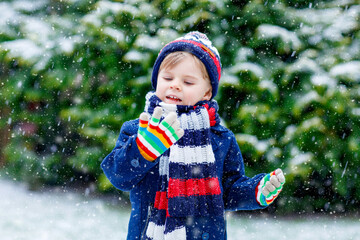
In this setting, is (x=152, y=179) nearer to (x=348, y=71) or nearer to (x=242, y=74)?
(x=242, y=74)

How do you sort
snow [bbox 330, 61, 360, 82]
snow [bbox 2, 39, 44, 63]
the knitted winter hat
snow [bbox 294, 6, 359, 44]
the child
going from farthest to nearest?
snow [bbox 2, 39, 44, 63] < snow [bbox 294, 6, 359, 44] < snow [bbox 330, 61, 360, 82] < the knitted winter hat < the child

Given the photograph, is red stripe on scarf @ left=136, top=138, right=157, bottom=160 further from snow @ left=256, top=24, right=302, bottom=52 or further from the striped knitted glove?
snow @ left=256, top=24, right=302, bottom=52

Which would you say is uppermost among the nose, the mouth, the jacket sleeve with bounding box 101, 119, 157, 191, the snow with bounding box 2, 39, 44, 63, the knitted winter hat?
the snow with bounding box 2, 39, 44, 63

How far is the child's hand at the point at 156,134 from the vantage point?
4.41ft

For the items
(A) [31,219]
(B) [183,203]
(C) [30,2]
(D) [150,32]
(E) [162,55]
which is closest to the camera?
(B) [183,203]

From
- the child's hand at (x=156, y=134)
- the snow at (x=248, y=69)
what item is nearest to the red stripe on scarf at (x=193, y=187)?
the child's hand at (x=156, y=134)

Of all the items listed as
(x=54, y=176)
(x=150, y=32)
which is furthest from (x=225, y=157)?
(x=54, y=176)

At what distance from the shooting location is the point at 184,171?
1.55m

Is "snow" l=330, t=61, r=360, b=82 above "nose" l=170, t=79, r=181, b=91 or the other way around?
above

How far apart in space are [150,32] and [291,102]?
59.3 inches

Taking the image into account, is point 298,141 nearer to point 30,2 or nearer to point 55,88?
point 55,88

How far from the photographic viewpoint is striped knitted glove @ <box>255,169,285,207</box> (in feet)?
4.94

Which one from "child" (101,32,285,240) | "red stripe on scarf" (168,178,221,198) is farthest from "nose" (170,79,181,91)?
"red stripe on scarf" (168,178,221,198)

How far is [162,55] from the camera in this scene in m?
1.69
